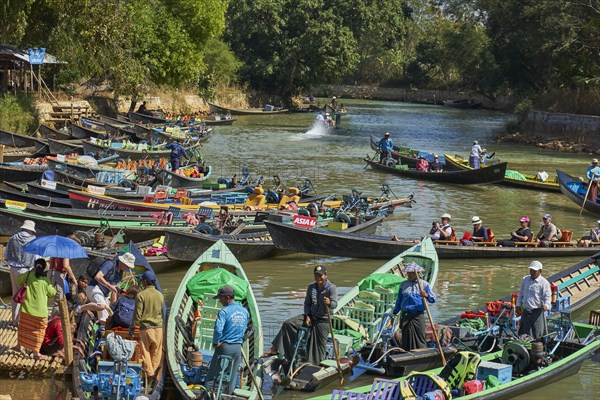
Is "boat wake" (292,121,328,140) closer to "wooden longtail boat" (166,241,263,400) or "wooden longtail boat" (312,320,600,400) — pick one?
"wooden longtail boat" (166,241,263,400)

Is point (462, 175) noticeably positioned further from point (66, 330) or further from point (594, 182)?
point (66, 330)

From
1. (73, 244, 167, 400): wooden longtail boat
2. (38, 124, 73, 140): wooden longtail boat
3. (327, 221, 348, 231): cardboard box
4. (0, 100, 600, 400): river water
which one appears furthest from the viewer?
(38, 124, 73, 140): wooden longtail boat

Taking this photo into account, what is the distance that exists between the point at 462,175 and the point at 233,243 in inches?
642

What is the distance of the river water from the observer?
59.5 ft

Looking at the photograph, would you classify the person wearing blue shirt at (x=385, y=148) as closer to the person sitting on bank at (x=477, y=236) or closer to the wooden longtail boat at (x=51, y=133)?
the wooden longtail boat at (x=51, y=133)

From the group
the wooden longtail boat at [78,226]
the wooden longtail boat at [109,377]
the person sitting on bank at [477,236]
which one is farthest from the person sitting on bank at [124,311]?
the person sitting on bank at [477,236]

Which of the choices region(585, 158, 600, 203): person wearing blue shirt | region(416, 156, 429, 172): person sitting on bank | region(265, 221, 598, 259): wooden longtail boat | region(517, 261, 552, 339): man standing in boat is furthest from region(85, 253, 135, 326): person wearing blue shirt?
region(416, 156, 429, 172): person sitting on bank

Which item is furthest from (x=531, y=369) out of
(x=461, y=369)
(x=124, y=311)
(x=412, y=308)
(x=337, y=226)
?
(x=337, y=226)

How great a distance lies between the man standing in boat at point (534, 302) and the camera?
13383 millimetres

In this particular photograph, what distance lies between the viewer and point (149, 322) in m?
11.9

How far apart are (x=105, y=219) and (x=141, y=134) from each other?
74.1ft

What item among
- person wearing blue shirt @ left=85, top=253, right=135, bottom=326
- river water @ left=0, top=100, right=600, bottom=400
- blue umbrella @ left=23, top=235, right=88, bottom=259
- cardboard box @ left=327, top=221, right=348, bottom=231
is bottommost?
river water @ left=0, top=100, right=600, bottom=400

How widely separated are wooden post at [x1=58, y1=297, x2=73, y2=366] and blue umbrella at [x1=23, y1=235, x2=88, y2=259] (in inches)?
47.9

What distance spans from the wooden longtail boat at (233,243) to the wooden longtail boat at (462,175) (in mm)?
11703
